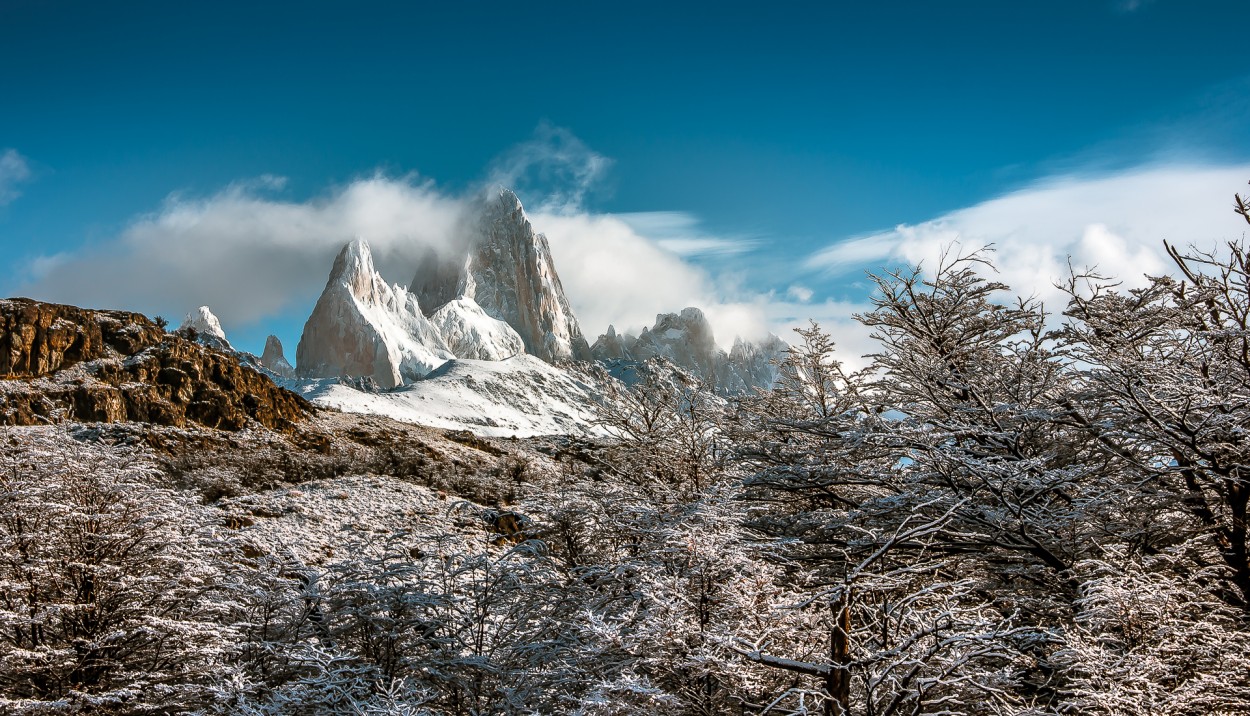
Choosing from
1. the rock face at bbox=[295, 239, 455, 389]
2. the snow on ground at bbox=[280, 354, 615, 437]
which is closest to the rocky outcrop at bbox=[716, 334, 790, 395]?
the rock face at bbox=[295, 239, 455, 389]

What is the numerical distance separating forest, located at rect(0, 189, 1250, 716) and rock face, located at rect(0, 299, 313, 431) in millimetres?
19730

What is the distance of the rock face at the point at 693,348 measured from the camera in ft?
463

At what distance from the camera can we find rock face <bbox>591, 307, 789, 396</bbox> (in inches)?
5552

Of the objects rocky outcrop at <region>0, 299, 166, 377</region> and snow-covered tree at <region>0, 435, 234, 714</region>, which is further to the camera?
rocky outcrop at <region>0, 299, 166, 377</region>

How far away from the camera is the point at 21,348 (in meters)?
27.8

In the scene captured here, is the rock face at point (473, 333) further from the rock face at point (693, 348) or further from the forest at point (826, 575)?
the forest at point (826, 575)

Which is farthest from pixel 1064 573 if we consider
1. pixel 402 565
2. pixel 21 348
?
pixel 21 348

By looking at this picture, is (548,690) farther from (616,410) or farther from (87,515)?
(616,410)

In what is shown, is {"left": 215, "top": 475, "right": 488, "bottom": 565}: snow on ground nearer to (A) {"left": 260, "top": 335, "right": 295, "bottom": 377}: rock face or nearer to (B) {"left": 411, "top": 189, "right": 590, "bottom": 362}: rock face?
(B) {"left": 411, "top": 189, "right": 590, "bottom": 362}: rock face

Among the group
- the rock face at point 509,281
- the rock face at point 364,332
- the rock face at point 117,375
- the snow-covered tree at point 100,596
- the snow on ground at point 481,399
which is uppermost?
the rock face at point 509,281

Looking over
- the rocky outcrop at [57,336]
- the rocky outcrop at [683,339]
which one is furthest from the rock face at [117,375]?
the rocky outcrop at [683,339]

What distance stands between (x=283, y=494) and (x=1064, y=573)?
20.9 meters

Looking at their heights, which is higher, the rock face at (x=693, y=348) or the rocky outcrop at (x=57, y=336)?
the rock face at (x=693, y=348)

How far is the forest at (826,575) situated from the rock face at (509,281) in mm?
124580
